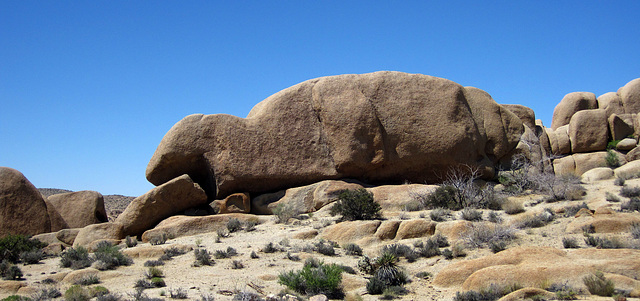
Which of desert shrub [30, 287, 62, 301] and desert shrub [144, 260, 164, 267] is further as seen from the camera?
desert shrub [144, 260, 164, 267]

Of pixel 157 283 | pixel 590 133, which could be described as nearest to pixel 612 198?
pixel 590 133

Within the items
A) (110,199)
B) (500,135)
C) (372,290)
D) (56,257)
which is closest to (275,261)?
(372,290)

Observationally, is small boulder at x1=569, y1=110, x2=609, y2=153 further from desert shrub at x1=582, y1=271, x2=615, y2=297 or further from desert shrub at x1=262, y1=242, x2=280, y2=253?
desert shrub at x1=262, y1=242, x2=280, y2=253

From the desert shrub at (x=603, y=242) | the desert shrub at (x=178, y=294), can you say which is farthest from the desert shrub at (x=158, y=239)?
the desert shrub at (x=603, y=242)

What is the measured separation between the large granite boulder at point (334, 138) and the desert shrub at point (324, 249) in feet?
19.6

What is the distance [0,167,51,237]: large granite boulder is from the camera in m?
16.9

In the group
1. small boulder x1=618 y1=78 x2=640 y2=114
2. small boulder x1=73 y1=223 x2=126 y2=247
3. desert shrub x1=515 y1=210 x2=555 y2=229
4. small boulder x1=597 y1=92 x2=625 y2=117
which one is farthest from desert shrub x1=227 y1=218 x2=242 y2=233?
small boulder x1=618 y1=78 x2=640 y2=114

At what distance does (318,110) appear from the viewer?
19.5 meters

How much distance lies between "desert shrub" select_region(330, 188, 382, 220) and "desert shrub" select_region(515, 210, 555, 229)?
4.03 metres

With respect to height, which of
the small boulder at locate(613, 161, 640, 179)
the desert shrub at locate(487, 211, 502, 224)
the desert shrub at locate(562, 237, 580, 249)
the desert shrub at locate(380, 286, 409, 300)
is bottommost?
the desert shrub at locate(380, 286, 409, 300)

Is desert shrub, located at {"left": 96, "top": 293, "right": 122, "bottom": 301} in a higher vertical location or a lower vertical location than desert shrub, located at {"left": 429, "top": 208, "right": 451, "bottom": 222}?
lower

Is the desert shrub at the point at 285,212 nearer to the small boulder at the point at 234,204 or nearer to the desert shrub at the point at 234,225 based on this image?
the small boulder at the point at 234,204

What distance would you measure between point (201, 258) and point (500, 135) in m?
14.1

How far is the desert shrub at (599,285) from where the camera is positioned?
809 centimetres
